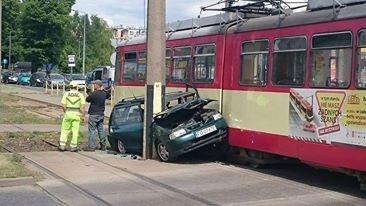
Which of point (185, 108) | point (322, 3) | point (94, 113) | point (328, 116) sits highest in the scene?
point (322, 3)

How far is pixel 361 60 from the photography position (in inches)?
364

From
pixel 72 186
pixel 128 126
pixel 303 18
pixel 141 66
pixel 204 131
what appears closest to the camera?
pixel 72 186

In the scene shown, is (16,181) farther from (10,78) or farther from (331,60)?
(10,78)

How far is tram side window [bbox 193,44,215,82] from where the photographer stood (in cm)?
1334

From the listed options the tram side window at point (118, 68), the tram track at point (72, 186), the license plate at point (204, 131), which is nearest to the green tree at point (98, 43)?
the tram side window at point (118, 68)

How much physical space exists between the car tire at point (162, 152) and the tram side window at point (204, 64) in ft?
5.69

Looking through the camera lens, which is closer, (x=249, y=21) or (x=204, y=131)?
(x=249, y=21)

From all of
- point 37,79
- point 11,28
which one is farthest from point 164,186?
point 11,28

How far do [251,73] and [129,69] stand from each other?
24.0ft

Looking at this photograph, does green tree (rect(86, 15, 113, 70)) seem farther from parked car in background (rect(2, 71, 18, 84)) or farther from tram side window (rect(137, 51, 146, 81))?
tram side window (rect(137, 51, 146, 81))

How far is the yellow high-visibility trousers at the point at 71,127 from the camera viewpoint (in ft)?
48.5

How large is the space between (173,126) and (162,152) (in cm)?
60

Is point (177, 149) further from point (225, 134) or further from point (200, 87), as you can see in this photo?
point (200, 87)

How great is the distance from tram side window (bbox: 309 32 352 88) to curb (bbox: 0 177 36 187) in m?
4.94
